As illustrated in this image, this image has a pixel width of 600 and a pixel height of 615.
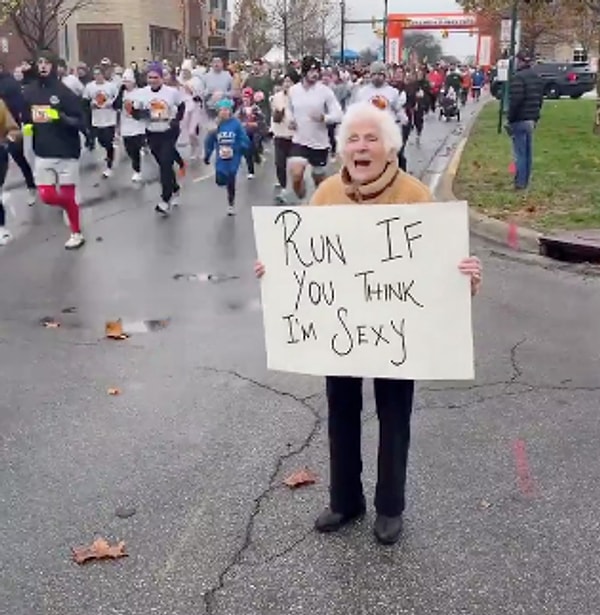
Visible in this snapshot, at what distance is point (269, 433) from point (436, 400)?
102cm

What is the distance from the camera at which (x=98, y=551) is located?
3.63 m

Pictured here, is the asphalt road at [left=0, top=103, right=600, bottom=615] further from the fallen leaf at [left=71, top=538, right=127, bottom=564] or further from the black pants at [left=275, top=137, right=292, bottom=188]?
the black pants at [left=275, top=137, right=292, bottom=188]

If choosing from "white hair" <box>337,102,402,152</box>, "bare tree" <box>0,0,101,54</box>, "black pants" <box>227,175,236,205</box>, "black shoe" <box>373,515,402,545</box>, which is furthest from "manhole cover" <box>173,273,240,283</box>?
"bare tree" <box>0,0,101,54</box>

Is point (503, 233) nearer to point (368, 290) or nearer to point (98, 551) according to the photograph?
point (368, 290)

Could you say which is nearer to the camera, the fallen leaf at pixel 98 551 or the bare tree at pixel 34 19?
the fallen leaf at pixel 98 551

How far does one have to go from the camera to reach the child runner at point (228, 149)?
1215 centimetres

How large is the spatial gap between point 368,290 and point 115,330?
3.65 metres

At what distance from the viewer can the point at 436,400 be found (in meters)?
5.25

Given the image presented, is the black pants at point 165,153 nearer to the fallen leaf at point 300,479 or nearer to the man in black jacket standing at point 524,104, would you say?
the man in black jacket standing at point 524,104

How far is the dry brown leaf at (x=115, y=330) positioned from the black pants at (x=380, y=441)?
318 cm

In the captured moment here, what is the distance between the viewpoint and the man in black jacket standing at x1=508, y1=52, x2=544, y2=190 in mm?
11805

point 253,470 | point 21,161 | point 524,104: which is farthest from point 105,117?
point 253,470

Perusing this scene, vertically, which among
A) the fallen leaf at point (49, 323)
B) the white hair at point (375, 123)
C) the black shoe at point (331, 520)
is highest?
the white hair at point (375, 123)

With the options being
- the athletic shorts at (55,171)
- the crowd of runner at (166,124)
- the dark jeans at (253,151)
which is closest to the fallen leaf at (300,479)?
the crowd of runner at (166,124)
